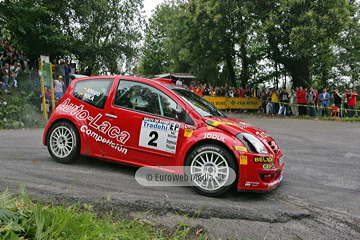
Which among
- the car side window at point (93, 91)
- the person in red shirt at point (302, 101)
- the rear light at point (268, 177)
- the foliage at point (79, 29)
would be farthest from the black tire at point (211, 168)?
the person in red shirt at point (302, 101)

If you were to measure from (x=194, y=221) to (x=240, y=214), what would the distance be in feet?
2.30

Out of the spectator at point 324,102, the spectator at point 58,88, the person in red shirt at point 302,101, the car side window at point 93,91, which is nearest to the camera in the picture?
the car side window at point 93,91

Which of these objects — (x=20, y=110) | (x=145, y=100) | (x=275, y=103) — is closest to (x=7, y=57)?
(x=20, y=110)

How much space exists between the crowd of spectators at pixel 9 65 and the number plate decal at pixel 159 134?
11.3m

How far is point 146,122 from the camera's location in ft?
17.7

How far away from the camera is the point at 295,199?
197 inches

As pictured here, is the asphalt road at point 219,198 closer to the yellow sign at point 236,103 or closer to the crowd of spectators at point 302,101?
the crowd of spectators at point 302,101

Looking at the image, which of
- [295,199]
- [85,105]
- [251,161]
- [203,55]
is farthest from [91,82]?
[203,55]

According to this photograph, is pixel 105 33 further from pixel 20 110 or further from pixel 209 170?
pixel 209 170

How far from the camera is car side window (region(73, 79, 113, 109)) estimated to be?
5.95 m

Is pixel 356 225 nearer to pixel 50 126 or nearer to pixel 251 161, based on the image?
pixel 251 161

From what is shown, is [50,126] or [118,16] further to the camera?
[118,16]

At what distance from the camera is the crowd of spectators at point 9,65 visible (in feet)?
47.3

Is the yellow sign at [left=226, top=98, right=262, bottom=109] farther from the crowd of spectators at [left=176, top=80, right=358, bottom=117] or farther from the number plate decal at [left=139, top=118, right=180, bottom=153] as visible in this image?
the number plate decal at [left=139, top=118, right=180, bottom=153]
